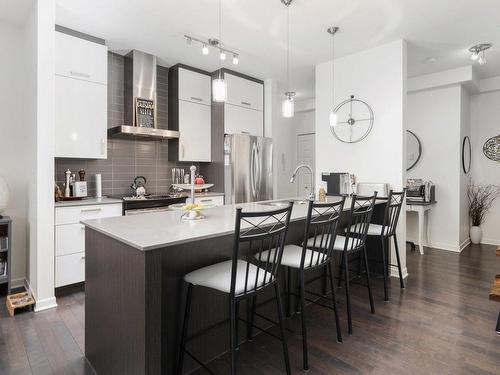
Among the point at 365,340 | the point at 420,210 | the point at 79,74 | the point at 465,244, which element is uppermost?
the point at 79,74

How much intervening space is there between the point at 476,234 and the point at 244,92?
4.41 m

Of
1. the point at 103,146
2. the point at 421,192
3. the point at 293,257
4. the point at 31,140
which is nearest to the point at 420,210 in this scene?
the point at 421,192

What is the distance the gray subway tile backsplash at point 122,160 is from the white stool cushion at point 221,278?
105 inches

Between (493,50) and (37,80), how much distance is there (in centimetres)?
497

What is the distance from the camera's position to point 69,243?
303 cm

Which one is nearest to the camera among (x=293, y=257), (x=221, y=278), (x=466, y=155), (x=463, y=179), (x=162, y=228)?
(x=221, y=278)

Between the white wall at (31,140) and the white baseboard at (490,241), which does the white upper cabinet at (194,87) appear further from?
the white baseboard at (490,241)

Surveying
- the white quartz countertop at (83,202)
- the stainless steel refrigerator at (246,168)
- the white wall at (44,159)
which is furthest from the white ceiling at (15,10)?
the stainless steel refrigerator at (246,168)

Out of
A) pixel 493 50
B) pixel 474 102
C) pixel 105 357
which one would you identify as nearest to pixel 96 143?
pixel 105 357

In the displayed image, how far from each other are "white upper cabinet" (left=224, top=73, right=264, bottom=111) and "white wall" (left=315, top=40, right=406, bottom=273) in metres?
1.14

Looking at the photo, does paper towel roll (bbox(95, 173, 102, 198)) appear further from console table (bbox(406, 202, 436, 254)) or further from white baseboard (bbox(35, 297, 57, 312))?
console table (bbox(406, 202, 436, 254))

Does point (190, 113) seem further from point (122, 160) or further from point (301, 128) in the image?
point (301, 128)

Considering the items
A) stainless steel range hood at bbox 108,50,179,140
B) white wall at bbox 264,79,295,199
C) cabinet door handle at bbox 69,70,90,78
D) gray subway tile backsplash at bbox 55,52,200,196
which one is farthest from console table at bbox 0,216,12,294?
white wall at bbox 264,79,295,199

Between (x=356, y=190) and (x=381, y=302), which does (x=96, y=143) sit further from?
(x=381, y=302)
